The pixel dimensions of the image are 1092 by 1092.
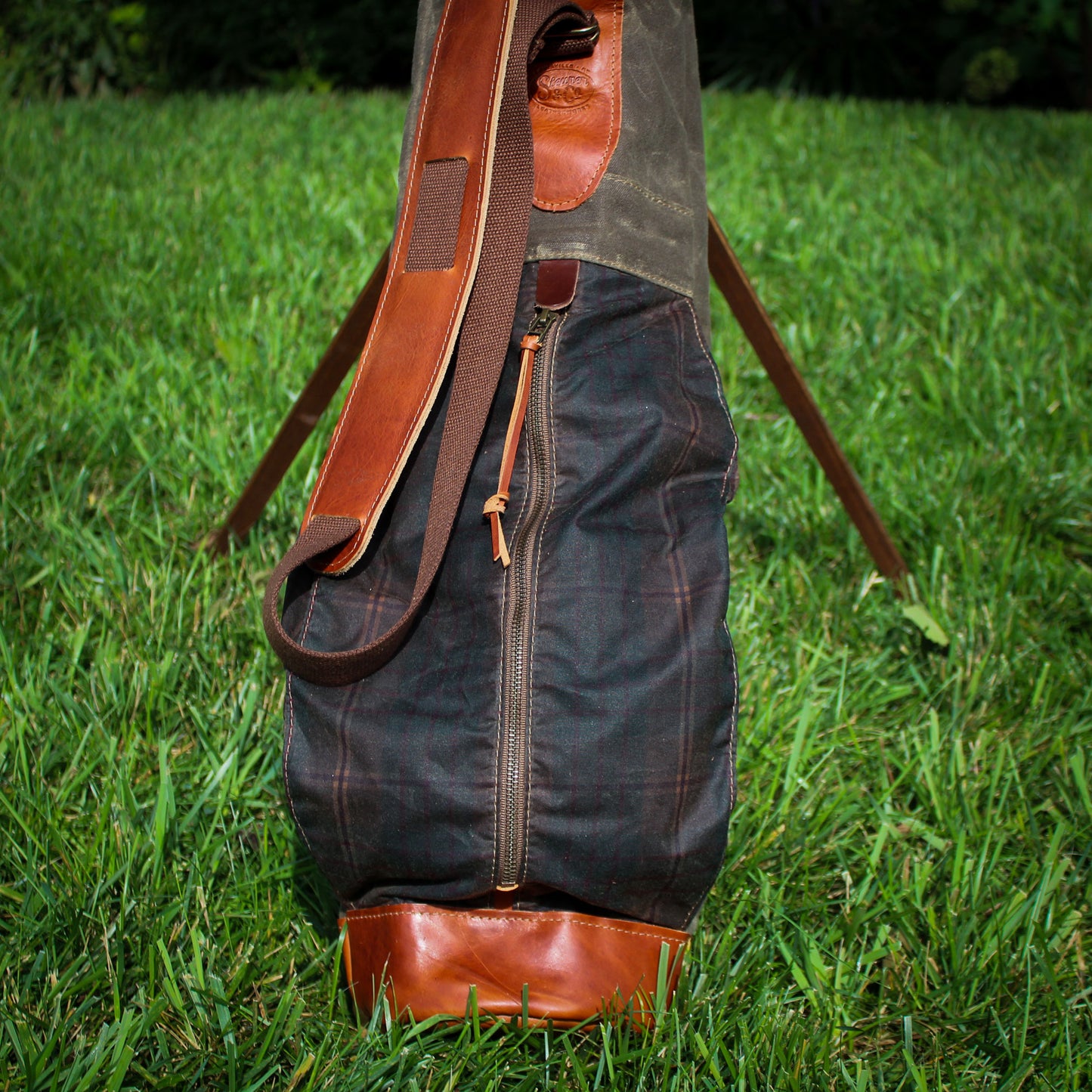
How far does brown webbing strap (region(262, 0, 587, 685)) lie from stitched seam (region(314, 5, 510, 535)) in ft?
0.05

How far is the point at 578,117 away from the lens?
4.20 ft

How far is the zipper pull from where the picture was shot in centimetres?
109

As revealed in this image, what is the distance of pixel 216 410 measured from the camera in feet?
7.13

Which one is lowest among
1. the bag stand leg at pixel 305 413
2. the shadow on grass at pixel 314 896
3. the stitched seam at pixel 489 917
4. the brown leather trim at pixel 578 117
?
the shadow on grass at pixel 314 896

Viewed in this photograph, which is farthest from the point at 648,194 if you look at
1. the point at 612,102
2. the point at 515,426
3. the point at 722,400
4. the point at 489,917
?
the point at 489,917

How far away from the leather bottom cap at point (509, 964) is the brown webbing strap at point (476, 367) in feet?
0.94

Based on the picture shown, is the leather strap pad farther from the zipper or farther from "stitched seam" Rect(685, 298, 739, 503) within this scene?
"stitched seam" Rect(685, 298, 739, 503)

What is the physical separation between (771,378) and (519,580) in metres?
0.76

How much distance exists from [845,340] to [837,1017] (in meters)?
1.92

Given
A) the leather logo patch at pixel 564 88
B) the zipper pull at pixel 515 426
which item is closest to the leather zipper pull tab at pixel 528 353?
the zipper pull at pixel 515 426

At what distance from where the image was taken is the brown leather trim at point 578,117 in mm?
1266

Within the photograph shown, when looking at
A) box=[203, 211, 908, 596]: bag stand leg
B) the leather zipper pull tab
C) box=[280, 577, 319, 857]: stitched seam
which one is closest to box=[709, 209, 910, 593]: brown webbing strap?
box=[203, 211, 908, 596]: bag stand leg

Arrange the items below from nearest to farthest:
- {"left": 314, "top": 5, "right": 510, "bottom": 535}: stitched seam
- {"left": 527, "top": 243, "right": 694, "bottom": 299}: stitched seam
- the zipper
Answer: the zipper
{"left": 314, "top": 5, "right": 510, "bottom": 535}: stitched seam
{"left": 527, "top": 243, "right": 694, "bottom": 299}: stitched seam

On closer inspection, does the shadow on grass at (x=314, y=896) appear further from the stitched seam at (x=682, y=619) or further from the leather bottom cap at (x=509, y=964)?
the stitched seam at (x=682, y=619)
